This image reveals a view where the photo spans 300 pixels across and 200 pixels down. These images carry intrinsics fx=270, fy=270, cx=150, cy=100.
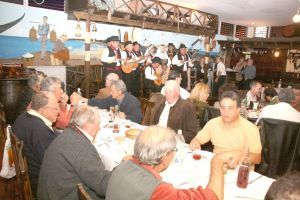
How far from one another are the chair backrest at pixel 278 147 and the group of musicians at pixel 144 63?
6.43 metres

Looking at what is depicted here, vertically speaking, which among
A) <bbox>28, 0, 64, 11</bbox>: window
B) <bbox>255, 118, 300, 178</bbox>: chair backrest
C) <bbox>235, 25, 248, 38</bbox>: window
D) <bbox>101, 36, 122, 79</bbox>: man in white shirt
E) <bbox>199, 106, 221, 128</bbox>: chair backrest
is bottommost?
<bbox>255, 118, 300, 178</bbox>: chair backrest

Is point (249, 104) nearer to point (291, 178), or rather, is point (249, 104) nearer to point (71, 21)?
point (291, 178)

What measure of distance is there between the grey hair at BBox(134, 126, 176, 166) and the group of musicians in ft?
25.0

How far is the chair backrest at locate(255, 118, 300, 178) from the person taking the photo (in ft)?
11.7

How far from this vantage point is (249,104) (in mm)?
6105

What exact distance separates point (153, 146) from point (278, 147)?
2619mm

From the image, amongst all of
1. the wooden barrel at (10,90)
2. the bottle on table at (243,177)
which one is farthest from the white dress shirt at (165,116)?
the wooden barrel at (10,90)

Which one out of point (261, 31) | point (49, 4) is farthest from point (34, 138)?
point (261, 31)

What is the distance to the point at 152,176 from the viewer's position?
4.89 ft

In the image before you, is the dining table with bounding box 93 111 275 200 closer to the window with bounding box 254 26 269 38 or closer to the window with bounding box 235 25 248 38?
the window with bounding box 235 25 248 38

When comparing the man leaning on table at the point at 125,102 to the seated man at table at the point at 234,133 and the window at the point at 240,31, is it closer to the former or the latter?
the seated man at table at the point at 234,133

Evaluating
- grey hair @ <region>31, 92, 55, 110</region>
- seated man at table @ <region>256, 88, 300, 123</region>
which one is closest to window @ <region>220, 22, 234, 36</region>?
seated man at table @ <region>256, 88, 300, 123</region>

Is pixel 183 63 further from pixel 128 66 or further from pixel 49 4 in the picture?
pixel 49 4

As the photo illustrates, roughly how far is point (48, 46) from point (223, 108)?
23.6ft
